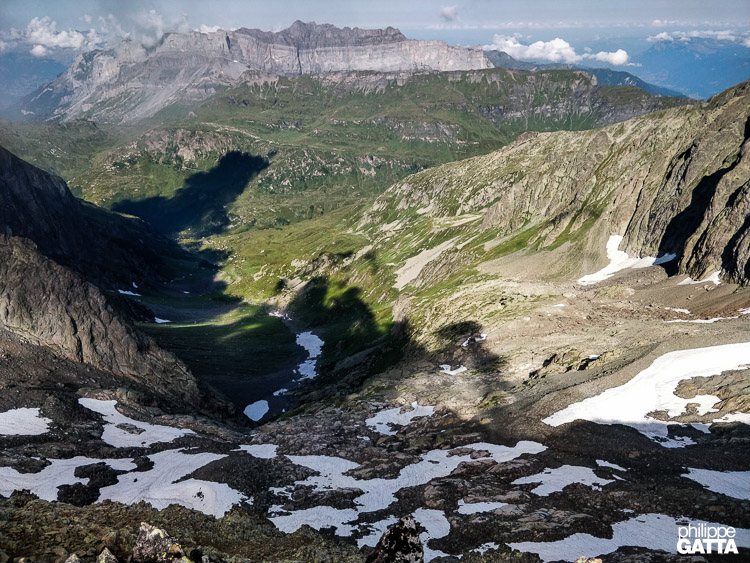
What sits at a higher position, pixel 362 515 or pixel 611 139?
pixel 611 139

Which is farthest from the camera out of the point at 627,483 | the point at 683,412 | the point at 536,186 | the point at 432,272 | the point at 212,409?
the point at 536,186

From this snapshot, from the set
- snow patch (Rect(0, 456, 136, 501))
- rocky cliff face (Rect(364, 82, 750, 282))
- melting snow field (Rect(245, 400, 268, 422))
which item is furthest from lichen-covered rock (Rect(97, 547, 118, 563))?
rocky cliff face (Rect(364, 82, 750, 282))

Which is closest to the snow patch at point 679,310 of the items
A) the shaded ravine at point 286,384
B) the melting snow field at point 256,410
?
the shaded ravine at point 286,384

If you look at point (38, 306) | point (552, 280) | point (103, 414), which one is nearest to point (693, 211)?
point (552, 280)

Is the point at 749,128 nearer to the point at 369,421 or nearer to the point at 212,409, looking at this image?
the point at 369,421

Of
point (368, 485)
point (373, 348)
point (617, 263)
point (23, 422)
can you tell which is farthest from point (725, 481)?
point (373, 348)
